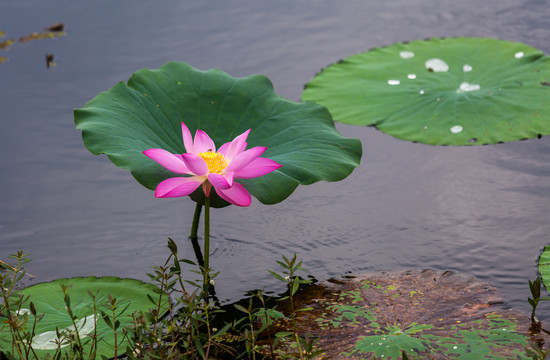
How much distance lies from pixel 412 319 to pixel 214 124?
3.39 ft

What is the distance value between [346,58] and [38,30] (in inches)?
78.5

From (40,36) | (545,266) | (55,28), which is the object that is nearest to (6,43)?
(40,36)

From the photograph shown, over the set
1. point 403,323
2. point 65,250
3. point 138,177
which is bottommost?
point 403,323

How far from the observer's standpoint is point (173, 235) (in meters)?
2.74

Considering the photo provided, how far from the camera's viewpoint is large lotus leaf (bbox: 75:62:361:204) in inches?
90.3

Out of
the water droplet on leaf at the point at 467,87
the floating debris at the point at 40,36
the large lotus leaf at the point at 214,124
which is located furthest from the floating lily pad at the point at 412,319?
the floating debris at the point at 40,36

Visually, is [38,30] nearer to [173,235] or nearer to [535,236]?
[173,235]

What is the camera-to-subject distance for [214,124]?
262cm

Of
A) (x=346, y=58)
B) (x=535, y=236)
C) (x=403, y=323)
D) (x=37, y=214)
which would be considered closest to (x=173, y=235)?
(x=37, y=214)

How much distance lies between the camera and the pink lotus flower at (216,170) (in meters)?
2.06

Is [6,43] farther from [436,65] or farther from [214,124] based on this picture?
[436,65]

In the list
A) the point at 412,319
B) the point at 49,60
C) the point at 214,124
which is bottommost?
the point at 412,319

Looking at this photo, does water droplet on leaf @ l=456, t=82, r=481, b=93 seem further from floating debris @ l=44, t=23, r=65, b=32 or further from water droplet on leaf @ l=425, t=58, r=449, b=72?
floating debris @ l=44, t=23, r=65, b=32

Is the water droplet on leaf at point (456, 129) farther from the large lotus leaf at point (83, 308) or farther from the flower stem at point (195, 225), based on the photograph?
the large lotus leaf at point (83, 308)
